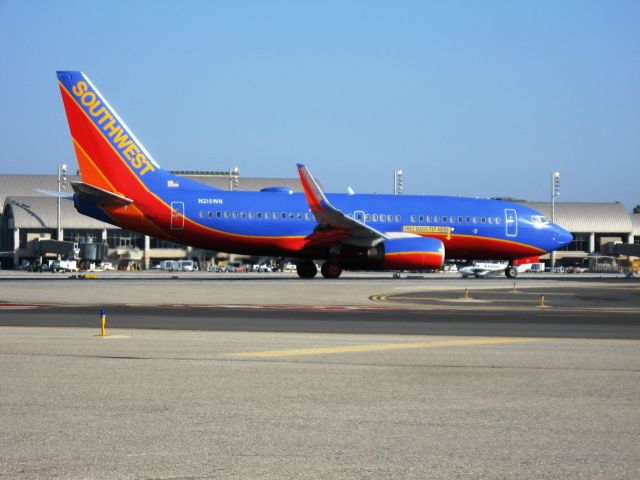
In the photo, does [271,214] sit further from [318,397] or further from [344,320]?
[318,397]

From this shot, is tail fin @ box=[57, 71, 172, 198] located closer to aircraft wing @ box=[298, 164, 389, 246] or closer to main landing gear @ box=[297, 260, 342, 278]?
aircraft wing @ box=[298, 164, 389, 246]

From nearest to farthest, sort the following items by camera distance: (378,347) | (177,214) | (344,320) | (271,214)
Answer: (378,347)
(344,320)
(177,214)
(271,214)

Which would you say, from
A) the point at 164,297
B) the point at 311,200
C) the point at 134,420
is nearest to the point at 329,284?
the point at 311,200

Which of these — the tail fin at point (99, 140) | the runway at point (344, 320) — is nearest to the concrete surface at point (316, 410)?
the runway at point (344, 320)

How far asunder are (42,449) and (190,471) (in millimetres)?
1688

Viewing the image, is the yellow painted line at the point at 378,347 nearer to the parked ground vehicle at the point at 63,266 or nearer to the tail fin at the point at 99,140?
the tail fin at the point at 99,140

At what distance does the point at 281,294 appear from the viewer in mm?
35688

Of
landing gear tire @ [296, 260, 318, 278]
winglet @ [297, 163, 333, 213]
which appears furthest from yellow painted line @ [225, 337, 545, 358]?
landing gear tire @ [296, 260, 318, 278]

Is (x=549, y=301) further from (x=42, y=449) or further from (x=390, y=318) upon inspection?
(x=42, y=449)

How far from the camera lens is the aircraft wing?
45.6 metres

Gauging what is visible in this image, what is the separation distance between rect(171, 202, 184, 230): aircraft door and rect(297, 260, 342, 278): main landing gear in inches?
303

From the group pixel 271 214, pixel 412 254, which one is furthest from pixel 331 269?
pixel 412 254

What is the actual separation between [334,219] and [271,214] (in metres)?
3.31

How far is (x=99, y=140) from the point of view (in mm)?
44594
